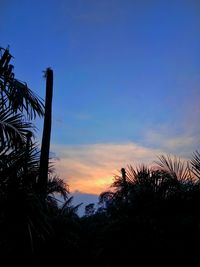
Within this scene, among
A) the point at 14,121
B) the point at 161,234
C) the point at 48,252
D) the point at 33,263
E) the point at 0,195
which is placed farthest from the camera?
the point at 48,252

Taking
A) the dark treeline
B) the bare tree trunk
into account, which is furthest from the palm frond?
the bare tree trunk

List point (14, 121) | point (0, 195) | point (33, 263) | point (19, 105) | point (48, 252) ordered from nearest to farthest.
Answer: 1. point (0, 195)
2. point (19, 105)
3. point (14, 121)
4. point (33, 263)
5. point (48, 252)

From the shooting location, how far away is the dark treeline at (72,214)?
460cm

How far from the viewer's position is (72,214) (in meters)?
9.76

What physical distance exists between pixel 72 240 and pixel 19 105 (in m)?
4.90

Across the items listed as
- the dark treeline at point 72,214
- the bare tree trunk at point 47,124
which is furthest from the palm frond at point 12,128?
Result: the bare tree trunk at point 47,124

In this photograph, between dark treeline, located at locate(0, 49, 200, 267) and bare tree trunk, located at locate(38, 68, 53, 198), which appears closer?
dark treeline, located at locate(0, 49, 200, 267)

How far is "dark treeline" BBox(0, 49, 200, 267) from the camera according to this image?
4.60 metres

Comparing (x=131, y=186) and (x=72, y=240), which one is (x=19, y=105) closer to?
(x=131, y=186)

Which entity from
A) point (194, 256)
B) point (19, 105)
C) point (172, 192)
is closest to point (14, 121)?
point (19, 105)

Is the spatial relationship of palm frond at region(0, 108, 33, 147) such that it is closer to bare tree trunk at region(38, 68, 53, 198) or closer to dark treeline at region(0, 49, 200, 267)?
dark treeline at region(0, 49, 200, 267)

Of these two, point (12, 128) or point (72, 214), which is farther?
point (72, 214)

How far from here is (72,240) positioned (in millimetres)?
9102

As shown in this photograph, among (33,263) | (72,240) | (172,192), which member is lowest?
(33,263)
